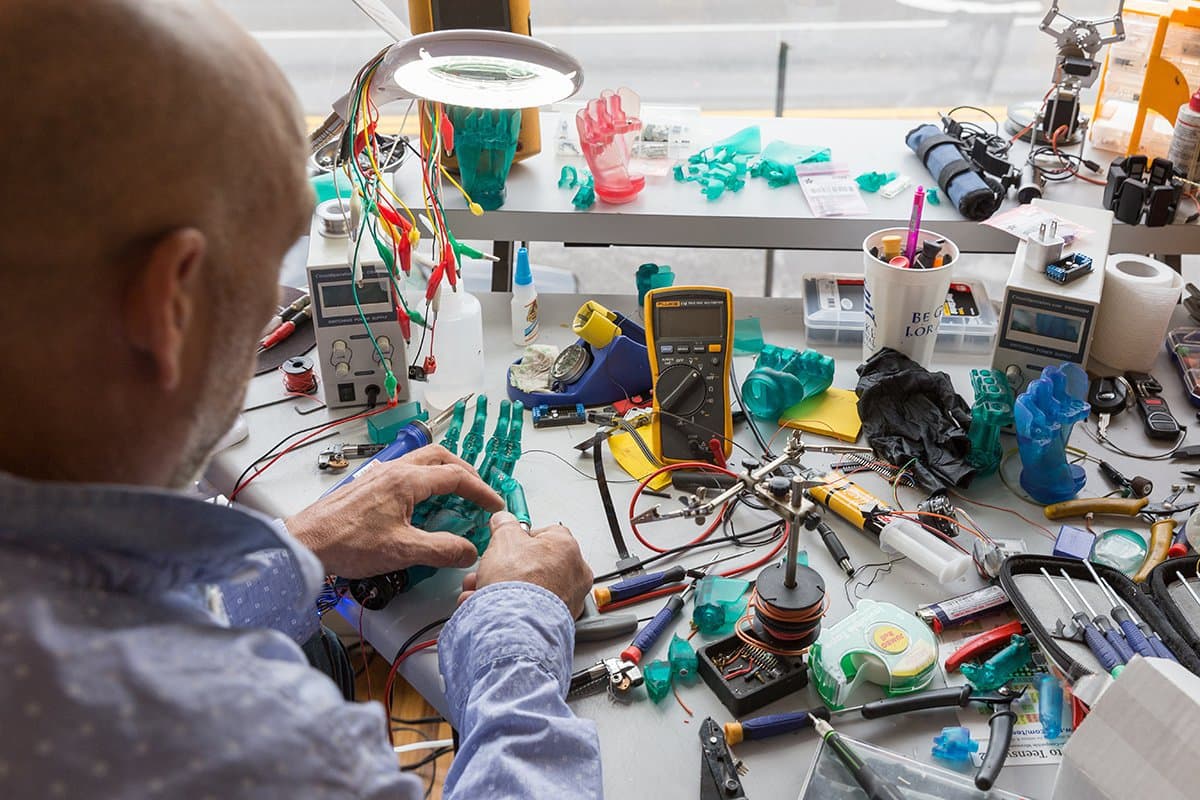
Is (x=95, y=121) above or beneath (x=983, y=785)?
above

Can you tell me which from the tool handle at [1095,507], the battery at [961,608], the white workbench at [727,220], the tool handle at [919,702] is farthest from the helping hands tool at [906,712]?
the white workbench at [727,220]

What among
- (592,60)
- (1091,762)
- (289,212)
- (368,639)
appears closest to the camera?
(289,212)

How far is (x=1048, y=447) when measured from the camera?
1409 millimetres

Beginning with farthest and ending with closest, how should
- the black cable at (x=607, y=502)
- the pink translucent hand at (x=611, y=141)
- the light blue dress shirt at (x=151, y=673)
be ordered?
1. the pink translucent hand at (x=611, y=141)
2. the black cable at (x=607, y=502)
3. the light blue dress shirt at (x=151, y=673)

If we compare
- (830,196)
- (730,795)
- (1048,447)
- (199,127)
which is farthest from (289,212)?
(830,196)

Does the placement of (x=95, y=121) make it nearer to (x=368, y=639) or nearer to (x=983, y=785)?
(x=368, y=639)

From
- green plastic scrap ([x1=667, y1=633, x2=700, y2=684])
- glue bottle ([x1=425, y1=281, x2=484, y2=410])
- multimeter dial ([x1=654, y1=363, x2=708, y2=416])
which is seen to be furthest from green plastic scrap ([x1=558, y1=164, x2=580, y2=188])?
green plastic scrap ([x1=667, y1=633, x2=700, y2=684])

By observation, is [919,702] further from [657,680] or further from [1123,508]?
[1123,508]

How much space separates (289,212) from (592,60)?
4470 mm

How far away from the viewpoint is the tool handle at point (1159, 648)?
1.13 meters

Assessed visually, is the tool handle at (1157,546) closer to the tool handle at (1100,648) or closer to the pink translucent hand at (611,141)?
the tool handle at (1100,648)

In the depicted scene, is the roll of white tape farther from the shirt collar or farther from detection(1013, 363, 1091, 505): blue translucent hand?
the shirt collar

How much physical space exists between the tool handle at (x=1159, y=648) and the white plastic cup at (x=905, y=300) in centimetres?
57

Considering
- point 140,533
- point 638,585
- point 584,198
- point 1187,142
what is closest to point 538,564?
point 638,585
